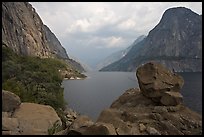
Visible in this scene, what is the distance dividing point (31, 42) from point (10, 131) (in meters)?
146

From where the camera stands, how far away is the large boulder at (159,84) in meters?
20.4

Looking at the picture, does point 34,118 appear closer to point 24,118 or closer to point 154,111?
point 24,118

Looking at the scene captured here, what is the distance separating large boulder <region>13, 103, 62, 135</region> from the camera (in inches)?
720

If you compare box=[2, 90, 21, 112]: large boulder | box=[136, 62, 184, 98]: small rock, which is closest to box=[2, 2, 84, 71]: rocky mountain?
box=[2, 90, 21, 112]: large boulder

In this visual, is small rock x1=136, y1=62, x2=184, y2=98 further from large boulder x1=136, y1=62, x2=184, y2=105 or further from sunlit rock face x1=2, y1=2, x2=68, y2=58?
sunlit rock face x1=2, y1=2, x2=68, y2=58

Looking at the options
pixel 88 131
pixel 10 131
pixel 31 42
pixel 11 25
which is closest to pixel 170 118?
pixel 88 131

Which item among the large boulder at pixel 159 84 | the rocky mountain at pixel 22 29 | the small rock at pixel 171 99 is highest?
the rocky mountain at pixel 22 29

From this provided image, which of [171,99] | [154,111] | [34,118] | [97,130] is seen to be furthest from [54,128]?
[171,99]

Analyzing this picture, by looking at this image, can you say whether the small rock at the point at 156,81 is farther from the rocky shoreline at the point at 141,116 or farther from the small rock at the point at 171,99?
the small rock at the point at 171,99

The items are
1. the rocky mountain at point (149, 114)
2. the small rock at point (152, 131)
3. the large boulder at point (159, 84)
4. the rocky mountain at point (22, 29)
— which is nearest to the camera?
the rocky mountain at point (149, 114)

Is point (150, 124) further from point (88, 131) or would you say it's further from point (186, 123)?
point (88, 131)

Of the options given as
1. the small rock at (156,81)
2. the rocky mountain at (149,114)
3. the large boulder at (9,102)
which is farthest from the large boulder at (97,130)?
the large boulder at (9,102)

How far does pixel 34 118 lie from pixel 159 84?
8773mm

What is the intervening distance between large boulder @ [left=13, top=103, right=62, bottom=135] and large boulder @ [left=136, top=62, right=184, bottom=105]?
674 centimetres
